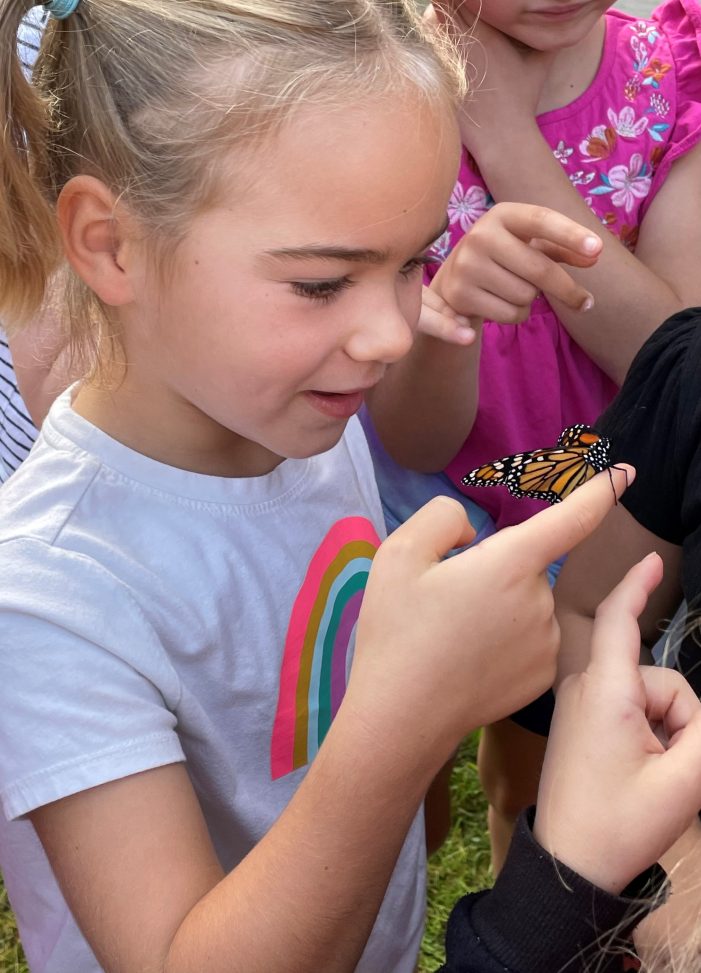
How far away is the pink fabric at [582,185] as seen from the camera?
1.51m

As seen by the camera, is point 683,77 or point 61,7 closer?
point 61,7

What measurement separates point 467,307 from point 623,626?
50 centimetres

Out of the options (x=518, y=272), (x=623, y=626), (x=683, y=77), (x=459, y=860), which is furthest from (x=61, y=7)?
(x=459, y=860)

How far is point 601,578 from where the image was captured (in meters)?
1.27

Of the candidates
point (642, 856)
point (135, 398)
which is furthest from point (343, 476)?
point (642, 856)

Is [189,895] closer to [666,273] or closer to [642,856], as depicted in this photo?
[642,856]

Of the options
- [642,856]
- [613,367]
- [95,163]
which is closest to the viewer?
[642,856]

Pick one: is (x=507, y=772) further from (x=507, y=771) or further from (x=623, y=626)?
(x=623, y=626)

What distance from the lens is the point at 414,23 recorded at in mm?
1018

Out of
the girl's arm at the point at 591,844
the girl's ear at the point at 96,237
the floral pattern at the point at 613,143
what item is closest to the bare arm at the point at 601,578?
the girl's arm at the point at 591,844

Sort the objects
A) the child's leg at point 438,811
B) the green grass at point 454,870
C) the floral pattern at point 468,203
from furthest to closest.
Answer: the green grass at point 454,870 → the child's leg at point 438,811 → the floral pattern at point 468,203

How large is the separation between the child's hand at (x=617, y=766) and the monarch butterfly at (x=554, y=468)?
0.15 m

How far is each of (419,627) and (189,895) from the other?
1.00 feet

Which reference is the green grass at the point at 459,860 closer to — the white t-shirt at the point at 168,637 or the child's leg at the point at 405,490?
the white t-shirt at the point at 168,637
